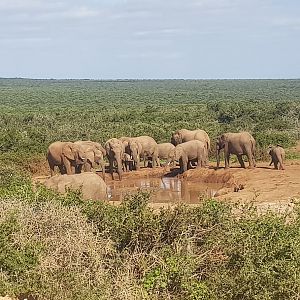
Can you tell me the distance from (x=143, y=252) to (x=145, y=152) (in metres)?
16.0

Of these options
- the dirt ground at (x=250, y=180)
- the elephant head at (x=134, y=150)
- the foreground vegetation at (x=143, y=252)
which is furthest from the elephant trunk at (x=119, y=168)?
the foreground vegetation at (x=143, y=252)

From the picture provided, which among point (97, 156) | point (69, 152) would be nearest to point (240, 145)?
point (97, 156)

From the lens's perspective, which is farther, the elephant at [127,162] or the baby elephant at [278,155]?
the elephant at [127,162]

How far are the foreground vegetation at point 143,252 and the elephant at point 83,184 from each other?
439 cm

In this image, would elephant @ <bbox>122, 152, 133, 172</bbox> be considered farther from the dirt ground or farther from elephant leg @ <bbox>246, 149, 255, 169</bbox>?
elephant leg @ <bbox>246, 149, 255, 169</bbox>

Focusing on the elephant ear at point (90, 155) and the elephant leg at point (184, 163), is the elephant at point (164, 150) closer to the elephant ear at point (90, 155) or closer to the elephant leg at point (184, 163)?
the elephant leg at point (184, 163)

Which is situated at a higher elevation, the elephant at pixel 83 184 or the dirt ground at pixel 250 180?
the elephant at pixel 83 184

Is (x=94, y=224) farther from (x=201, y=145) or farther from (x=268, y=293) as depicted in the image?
(x=201, y=145)

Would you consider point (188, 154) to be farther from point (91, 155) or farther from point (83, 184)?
point (83, 184)

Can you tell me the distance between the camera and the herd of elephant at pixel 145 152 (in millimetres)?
20578

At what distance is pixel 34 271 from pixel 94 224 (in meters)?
1.65

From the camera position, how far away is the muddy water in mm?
18953

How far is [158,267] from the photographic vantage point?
28.4 feet

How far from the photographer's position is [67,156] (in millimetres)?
20500
